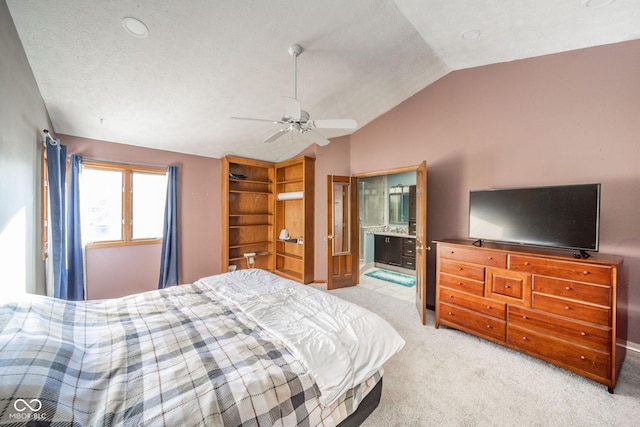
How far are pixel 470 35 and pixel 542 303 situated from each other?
2.66 meters

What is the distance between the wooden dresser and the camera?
6.37 ft

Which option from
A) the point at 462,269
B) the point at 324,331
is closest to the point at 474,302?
the point at 462,269

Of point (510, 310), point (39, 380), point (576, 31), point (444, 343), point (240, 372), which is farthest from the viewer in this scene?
point (444, 343)

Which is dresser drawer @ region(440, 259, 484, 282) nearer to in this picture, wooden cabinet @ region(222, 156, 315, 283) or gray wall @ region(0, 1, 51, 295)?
wooden cabinet @ region(222, 156, 315, 283)

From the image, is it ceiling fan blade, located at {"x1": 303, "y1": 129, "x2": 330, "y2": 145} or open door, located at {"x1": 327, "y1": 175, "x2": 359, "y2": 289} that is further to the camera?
open door, located at {"x1": 327, "y1": 175, "x2": 359, "y2": 289}

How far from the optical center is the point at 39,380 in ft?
2.95

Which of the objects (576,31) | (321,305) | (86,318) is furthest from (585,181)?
(86,318)

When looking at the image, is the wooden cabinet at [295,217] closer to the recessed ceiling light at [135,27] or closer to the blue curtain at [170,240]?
the blue curtain at [170,240]

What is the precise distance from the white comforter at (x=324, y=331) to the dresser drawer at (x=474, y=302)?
1475 mm

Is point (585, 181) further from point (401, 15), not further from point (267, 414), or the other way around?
point (267, 414)

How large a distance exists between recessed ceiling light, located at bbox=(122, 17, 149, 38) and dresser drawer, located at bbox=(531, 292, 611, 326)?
402cm

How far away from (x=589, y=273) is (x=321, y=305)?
2.18 metres

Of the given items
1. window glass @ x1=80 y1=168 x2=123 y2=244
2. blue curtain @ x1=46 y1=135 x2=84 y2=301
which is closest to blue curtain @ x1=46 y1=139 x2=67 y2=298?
blue curtain @ x1=46 y1=135 x2=84 y2=301

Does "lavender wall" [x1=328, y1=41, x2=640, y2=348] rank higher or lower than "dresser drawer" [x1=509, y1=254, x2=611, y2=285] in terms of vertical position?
higher
